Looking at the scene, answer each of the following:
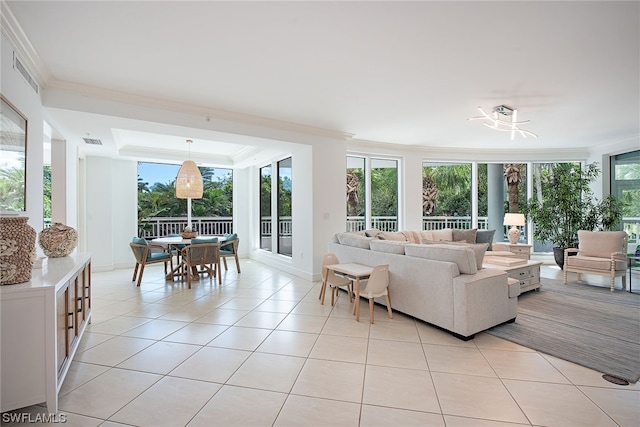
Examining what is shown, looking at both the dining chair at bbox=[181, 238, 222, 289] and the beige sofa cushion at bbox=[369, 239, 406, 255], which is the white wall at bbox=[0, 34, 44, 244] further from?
the beige sofa cushion at bbox=[369, 239, 406, 255]

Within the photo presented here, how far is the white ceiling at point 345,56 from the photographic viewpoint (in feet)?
7.27

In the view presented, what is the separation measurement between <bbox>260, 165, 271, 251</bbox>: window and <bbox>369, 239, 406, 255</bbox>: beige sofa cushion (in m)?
4.00

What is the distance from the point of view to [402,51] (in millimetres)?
2760

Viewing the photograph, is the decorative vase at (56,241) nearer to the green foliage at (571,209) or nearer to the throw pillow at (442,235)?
the throw pillow at (442,235)

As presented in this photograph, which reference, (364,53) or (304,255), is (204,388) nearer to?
(364,53)

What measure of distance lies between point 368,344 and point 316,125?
11.9 ft

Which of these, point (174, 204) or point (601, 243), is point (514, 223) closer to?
point (601, 243)

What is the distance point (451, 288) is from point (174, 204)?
680cm

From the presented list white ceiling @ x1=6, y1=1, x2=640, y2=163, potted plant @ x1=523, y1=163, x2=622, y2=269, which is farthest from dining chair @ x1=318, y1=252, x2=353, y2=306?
potted plant @ x1=523, y1=163, x2=622, y2=269

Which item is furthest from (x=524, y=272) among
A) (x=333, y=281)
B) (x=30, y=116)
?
(x=30, y=116)

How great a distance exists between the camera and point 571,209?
6.44 metres

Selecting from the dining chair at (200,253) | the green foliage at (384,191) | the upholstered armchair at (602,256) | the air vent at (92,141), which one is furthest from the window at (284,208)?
the upholstered armchair at (602,256)

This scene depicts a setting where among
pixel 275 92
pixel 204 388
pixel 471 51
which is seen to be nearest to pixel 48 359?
pixel 204 388

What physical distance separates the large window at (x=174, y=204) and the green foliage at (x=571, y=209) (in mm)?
7582
